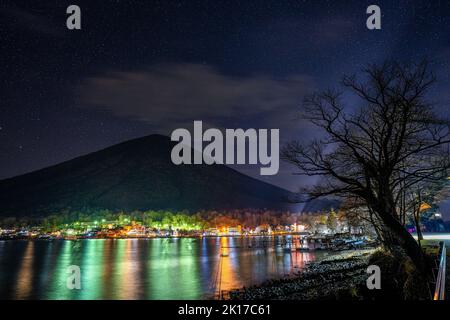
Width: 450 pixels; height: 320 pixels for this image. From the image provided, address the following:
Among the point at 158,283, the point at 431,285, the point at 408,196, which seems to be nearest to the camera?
the point at 431,285

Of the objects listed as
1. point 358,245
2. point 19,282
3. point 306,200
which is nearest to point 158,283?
point 19,282

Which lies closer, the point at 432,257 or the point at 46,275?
the point at 432,257

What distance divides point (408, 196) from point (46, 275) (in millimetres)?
41758

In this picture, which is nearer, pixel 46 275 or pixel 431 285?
pixel 431 285

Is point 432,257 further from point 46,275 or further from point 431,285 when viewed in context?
point 46,275

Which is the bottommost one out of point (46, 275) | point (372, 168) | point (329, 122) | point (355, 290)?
point (46, 275)

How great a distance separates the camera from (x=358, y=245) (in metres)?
74.2

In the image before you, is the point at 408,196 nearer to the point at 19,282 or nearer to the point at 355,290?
the point at 355,290

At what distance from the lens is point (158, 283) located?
39062 millimetres
